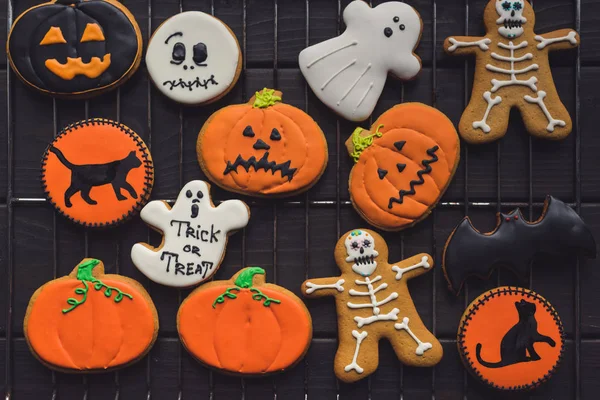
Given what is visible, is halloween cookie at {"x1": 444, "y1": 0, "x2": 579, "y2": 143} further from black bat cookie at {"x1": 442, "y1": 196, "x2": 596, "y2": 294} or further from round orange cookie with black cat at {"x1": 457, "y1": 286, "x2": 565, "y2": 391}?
round orange cookie with black cat at {"x1": 457, "y1": 286, "x2": 565, "y2": 391}

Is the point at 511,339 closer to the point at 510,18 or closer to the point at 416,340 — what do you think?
the point at 416,340

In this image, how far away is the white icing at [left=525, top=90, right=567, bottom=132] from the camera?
3.90 feet

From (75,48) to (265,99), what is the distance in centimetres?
44

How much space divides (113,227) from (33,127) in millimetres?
308

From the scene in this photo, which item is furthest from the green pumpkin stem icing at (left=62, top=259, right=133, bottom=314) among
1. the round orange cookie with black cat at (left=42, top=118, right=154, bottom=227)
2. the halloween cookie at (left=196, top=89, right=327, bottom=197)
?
the halloween cookie at (left=196, top=89, right=327, bottom=197)

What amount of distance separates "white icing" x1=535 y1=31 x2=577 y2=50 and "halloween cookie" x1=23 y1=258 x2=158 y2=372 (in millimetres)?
1033

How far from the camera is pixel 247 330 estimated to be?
1175 mm

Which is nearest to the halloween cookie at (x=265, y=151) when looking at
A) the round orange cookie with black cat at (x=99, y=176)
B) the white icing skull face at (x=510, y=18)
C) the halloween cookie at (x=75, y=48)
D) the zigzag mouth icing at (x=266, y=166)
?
the zigzag mouth icing at (x=266, y=166)

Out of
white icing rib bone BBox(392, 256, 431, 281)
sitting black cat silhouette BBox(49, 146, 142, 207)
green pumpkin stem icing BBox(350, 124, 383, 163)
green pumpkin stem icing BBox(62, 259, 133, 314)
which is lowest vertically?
green pumpkin stem icing BBox(62, 259, 133, 314)

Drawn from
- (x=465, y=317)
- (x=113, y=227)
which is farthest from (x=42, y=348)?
(x=465, y=317)

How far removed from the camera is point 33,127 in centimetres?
126

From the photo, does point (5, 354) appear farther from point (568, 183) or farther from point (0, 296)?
point (568, 183)

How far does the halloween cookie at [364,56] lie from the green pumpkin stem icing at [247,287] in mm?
403

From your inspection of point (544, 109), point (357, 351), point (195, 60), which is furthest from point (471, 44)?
point (357, 351)
